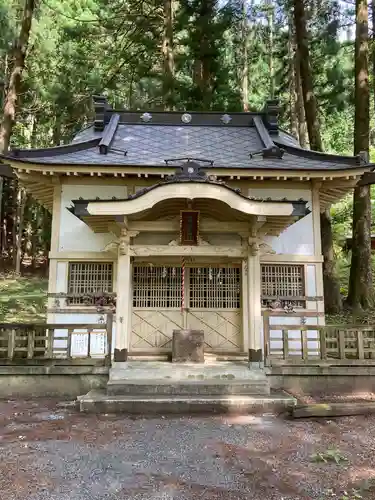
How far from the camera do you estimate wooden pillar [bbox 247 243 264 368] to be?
7.06 metres

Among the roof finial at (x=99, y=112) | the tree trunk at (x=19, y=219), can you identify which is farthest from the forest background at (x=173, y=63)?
the roof finial at (x=99, y=112)

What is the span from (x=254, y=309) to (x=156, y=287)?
243cm

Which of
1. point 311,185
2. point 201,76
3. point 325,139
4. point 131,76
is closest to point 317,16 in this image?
point 201,76

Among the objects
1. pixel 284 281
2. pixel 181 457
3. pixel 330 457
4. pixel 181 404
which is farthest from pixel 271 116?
pixel 181 457

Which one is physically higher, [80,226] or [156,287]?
[80,226]

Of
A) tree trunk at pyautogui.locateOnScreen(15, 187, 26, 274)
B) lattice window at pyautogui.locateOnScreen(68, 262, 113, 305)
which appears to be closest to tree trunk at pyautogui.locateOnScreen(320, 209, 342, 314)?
lattice window at pyautogui.locateOnScreen(68, 262, 113, 305)

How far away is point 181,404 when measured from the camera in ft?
19.7

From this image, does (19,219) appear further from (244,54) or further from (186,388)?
(186,388)

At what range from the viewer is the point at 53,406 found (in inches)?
250

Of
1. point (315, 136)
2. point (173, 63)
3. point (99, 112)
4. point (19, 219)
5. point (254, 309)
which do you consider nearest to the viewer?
point (254, 309)

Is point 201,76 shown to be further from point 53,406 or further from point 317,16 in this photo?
point 53,406

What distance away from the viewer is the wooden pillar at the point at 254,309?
7059mm

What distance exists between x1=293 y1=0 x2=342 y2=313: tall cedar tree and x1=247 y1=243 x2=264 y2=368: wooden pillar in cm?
481

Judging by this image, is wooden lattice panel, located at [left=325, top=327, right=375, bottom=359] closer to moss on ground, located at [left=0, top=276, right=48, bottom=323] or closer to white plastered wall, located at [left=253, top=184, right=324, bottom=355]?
white plastered wall, located at [left=253, top=184, right=324, bottom=355]
